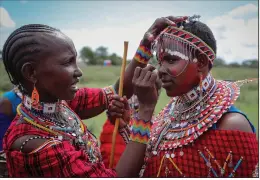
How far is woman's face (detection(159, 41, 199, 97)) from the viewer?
2.07 m

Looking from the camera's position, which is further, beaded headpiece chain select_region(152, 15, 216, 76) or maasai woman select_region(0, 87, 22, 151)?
maasai woman select_region(0, 87, 22, 151)

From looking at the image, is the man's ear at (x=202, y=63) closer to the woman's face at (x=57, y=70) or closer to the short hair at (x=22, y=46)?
the woman's face at (x=57, y=70)

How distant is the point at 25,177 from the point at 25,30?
2.95 ft

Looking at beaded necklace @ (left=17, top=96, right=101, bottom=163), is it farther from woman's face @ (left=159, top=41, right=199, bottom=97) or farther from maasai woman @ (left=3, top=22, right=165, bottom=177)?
woman's face @ (left=159, top=41, right=199, bottom=97)

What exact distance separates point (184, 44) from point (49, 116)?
3.35 ft

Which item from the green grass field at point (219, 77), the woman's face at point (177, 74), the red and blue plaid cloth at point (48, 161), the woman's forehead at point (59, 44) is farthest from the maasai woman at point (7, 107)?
the green grass field at point (219, 77)

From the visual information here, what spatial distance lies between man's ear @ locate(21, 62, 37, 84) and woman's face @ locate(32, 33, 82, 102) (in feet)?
0.07

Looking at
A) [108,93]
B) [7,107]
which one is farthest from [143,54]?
[7,107]

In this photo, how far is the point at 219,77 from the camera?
22.6 ft

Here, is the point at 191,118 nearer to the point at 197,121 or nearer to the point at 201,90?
the point at 197,121

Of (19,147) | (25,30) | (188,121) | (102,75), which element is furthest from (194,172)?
(102,75)

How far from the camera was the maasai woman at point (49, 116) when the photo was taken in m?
1.77

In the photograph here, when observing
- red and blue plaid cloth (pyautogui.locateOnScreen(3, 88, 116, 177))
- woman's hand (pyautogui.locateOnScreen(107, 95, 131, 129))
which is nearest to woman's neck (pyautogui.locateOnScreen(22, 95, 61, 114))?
red and blue plaid cloth (pyautogui.locateOnScreen(3, 88, 116, 177))

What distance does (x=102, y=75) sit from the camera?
8.15 m
